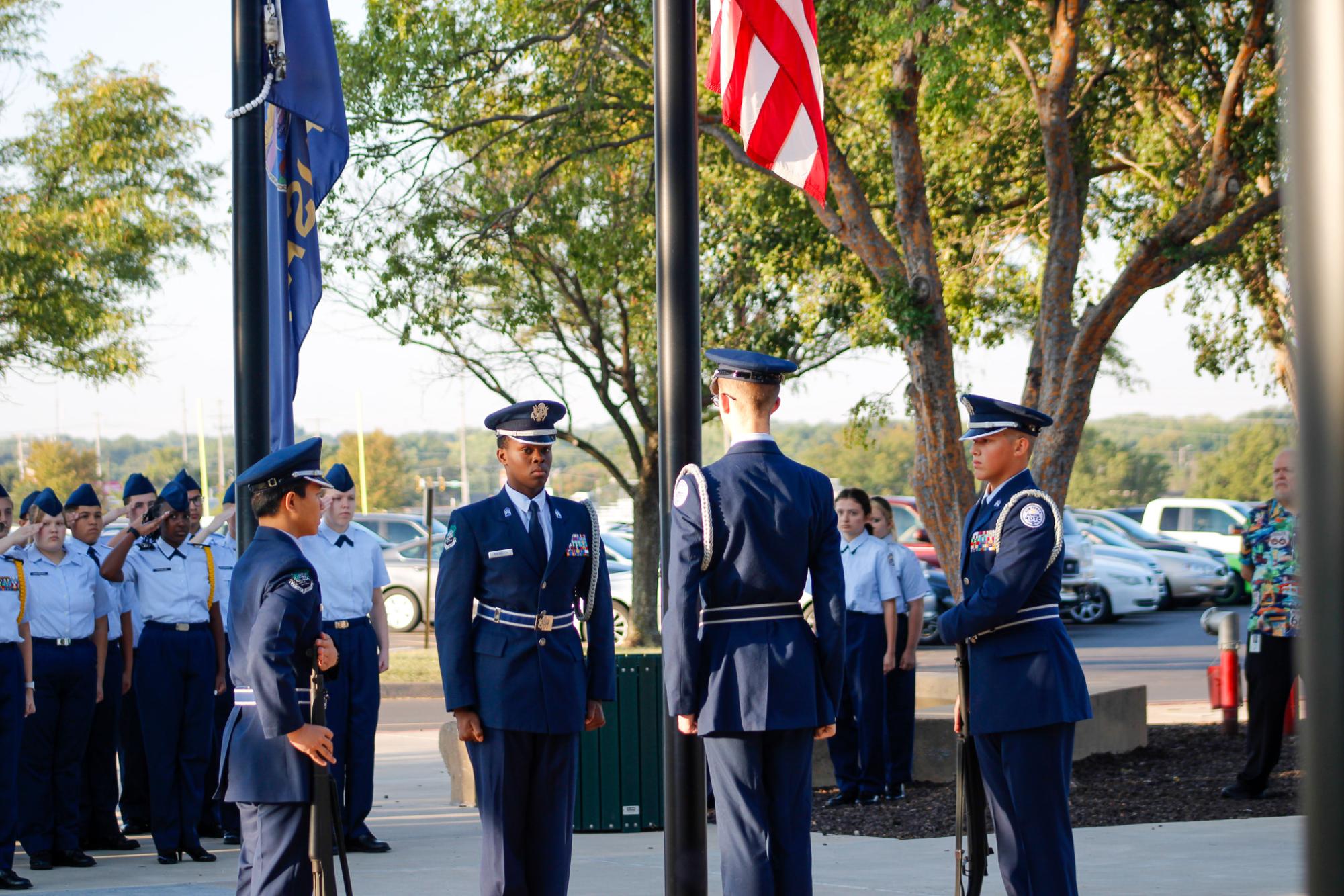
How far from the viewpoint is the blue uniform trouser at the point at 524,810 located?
5715mm

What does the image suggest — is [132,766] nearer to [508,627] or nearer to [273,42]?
[508,627]

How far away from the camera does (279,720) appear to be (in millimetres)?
5074

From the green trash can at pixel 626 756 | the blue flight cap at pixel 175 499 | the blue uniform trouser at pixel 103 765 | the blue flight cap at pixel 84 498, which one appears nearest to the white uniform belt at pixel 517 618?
the green trash can at pixel 626 756

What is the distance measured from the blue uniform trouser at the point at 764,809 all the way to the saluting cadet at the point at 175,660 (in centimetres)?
430

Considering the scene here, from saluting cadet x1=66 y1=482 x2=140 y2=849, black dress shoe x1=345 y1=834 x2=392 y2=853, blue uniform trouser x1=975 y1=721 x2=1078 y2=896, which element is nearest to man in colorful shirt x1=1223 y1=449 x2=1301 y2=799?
blue uniform trouser x1=975 y1=721 x2=1078 y2=896

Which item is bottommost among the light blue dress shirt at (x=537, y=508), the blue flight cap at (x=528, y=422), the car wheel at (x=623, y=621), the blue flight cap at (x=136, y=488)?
the car wheel at (x=623, y=621)

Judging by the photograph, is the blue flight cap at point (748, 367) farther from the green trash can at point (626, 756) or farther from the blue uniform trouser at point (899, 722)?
the blue uniform trouser at point (899, 722)

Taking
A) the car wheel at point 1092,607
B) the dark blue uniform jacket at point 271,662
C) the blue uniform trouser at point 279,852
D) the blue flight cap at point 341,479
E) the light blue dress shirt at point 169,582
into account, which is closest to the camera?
the dark blue uniform jacket at point 271,662

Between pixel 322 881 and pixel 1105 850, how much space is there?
4.40m

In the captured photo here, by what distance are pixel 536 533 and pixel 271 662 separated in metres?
1.26

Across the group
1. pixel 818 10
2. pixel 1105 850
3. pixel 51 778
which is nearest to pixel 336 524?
pixel 51 778

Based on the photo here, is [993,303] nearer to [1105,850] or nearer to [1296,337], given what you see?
[1105,850]

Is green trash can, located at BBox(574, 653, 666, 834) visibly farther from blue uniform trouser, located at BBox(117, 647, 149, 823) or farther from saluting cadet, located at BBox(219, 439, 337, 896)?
saluting cadet, located at BBox(219, 439, 337, 896)

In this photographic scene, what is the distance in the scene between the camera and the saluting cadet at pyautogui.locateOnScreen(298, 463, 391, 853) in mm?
8602
